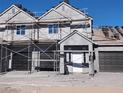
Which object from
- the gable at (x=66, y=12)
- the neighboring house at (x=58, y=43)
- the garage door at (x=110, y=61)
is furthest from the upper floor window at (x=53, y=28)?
the garage door at (x=110, y=61)

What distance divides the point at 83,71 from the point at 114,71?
128 inches

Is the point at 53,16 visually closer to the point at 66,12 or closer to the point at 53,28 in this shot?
the point at 53,28

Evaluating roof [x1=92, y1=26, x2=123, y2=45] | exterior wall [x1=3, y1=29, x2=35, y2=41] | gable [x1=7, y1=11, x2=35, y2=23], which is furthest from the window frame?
roof [x1=92, y1=26, x2=123, y2=45]

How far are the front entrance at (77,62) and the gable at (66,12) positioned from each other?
215 inches

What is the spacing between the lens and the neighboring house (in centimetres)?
2459

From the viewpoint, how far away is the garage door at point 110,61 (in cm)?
2448

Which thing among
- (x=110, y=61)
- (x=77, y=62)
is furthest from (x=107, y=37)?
(x=77, y=62)

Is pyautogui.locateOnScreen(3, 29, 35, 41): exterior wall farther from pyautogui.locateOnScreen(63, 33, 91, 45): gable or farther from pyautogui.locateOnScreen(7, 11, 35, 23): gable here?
pyautogui.locateOnScreen(63, 33, 91, 45): gable

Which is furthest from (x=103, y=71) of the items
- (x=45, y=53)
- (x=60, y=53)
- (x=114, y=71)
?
(x=45, y=53)

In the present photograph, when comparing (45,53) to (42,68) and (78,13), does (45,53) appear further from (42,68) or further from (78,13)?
(78,13)

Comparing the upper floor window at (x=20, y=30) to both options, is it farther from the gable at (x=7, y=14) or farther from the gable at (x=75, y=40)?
the gable at (x=75, y=40)

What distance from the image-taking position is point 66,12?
29.5 meters

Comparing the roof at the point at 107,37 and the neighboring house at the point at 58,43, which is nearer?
the neighboring house at the point at 58,43

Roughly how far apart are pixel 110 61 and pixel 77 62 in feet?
11.5
